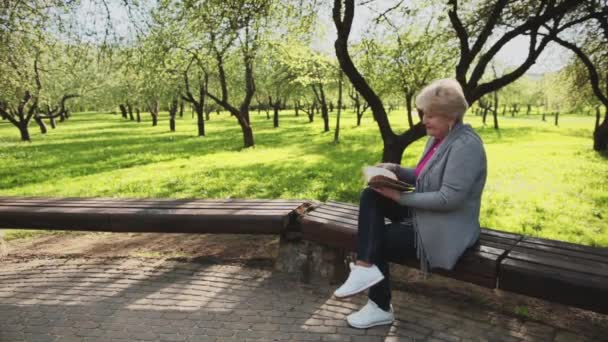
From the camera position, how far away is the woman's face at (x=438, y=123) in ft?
9.22

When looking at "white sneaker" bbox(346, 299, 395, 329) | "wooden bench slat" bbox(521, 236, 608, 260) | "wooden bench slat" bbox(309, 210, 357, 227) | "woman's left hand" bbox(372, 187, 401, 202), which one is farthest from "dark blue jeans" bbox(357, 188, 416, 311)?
"wooden bench slat" bbox(521, 236, 608, 260)

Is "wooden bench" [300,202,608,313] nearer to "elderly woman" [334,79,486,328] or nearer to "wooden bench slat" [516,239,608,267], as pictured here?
"wooden bench slat" [516,239,608,267]

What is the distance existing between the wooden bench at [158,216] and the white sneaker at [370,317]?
1218 mm

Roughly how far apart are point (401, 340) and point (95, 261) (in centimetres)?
357

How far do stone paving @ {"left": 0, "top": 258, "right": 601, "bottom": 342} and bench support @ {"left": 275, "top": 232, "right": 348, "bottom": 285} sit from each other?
12cm

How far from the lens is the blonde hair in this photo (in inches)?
107

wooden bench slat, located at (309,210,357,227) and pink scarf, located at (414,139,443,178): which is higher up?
pink scarf, located at (414,139,443,178)

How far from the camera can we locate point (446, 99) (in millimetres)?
2734

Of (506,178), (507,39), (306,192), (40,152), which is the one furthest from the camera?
(40,152)

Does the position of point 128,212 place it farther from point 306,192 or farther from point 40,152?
point 40,152

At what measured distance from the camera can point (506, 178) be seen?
436 inches

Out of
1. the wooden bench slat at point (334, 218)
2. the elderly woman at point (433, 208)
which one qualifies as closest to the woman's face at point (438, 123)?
the elderly woman at point (433, 208)

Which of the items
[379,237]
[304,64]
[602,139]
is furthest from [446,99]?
[602,139]

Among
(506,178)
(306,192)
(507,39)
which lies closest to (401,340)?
(507,39)
